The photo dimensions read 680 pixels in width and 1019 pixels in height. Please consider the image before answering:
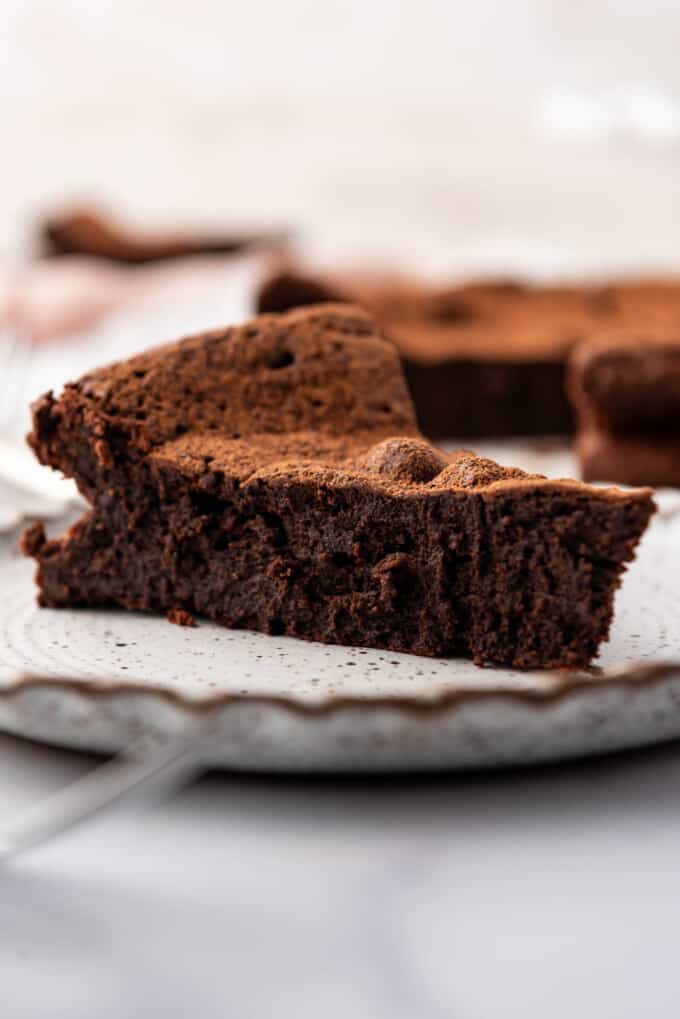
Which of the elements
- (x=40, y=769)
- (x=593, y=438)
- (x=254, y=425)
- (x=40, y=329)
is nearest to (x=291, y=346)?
(x=254, y=425)

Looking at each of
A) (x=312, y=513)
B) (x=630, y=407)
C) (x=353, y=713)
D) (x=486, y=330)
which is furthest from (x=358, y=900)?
(x=486, y=330)

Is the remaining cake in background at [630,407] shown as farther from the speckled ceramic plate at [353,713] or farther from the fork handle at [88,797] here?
the fork handle at [88,797]

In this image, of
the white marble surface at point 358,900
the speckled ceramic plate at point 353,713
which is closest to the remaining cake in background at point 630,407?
the speckled ceramic plate at point 353,713

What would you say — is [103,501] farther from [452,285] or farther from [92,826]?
[452,285]

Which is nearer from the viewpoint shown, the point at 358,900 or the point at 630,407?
the point at 358,900

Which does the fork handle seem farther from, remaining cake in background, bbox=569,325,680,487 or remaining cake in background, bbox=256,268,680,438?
remaining cake in background, bbox=256,268,680,438

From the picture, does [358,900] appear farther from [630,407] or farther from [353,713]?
[630,407]

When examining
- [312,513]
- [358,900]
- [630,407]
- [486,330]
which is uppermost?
[486,330]
